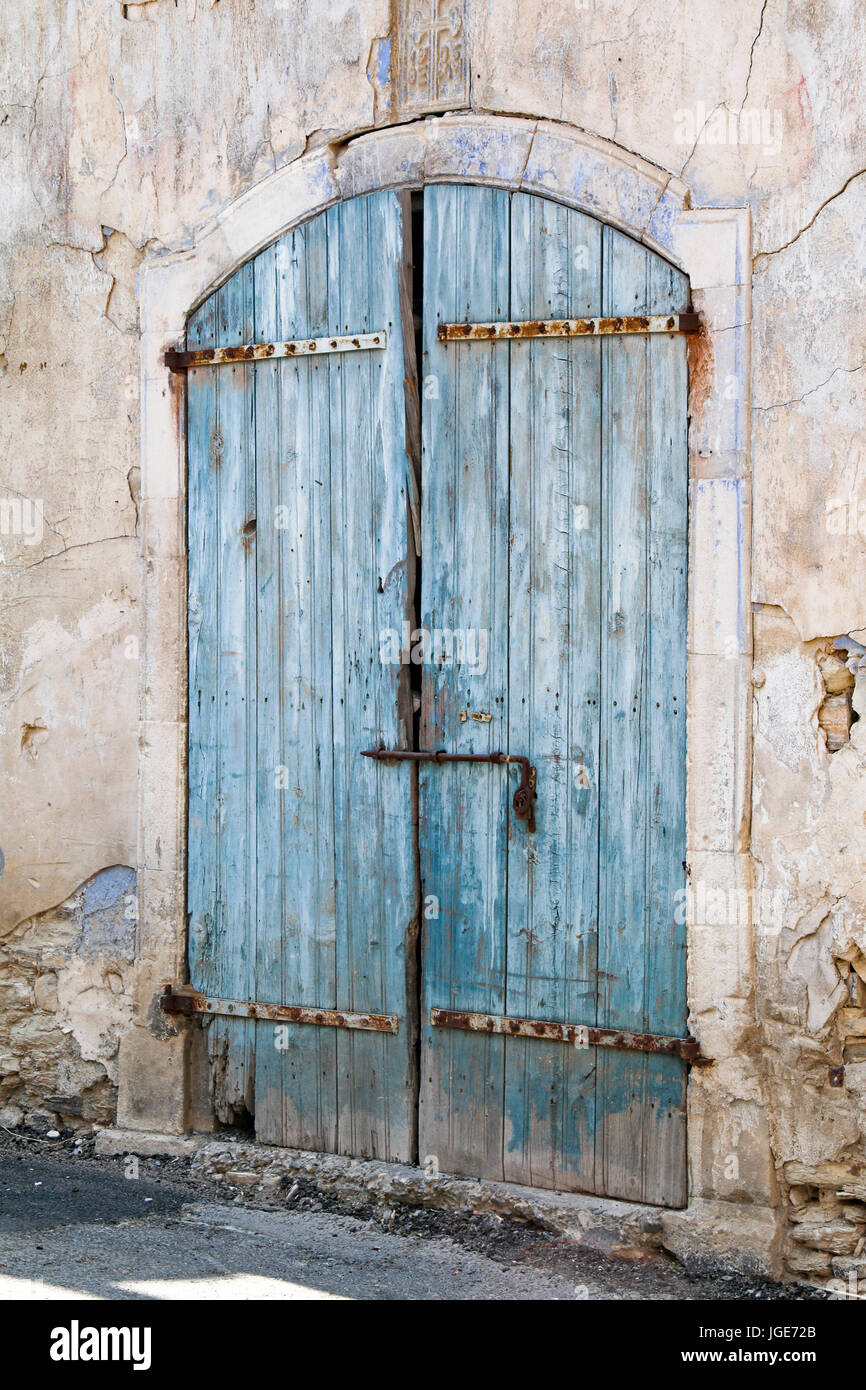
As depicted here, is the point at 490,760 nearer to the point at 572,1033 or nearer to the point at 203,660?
the point at 572,1033

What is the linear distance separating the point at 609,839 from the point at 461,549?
98 cm

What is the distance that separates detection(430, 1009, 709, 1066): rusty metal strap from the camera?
374cm

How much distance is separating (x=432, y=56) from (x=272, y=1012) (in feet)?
9.96

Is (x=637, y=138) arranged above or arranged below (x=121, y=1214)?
above

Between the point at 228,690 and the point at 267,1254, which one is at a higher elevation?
the point at 228,690

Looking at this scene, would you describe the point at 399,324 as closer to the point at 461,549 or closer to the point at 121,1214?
the point at 461,549

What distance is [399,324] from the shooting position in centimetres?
405

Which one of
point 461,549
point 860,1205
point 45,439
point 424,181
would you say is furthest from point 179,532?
point 860,1205

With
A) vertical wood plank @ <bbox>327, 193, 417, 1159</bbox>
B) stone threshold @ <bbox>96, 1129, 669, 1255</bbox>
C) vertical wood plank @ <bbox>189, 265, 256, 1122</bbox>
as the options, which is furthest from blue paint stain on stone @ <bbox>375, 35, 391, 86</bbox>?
stone threshold @ <bbox>96, 1129, 669, 1255</bbox>

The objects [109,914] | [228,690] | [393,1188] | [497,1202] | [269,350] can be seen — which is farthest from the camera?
[109,914]

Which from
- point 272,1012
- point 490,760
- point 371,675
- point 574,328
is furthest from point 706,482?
point 272,1012

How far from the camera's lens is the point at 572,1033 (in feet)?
12.8

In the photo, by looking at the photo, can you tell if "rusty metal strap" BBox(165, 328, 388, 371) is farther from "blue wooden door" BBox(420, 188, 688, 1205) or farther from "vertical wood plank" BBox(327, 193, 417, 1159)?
"blue wooden door" BBox(420, 188, 688, 1205)

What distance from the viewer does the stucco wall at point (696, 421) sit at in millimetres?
3572
